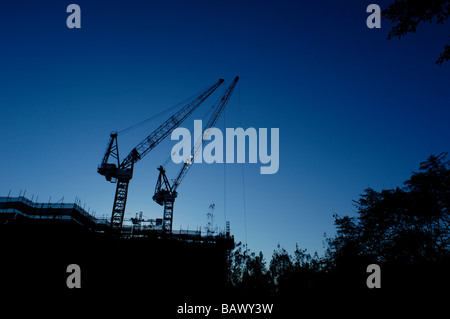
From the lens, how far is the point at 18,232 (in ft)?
111

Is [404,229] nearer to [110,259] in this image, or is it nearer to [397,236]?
[397,236]

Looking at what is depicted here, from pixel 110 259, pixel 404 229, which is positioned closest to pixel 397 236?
pixel 404 229

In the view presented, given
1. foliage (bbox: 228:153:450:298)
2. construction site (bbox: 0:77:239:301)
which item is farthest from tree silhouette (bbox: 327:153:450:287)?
construction site (bbox: 0:77:239:301)

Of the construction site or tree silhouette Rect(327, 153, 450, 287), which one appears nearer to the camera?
tree silhouette Rect(327, 153, 450, 287)

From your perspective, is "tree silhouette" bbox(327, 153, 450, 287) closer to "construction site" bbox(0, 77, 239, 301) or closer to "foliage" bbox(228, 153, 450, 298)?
"foliage" bbox(228, 153, 450, 298)

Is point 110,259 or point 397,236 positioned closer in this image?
point 397,236

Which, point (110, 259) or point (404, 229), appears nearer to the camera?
point (404, 229)

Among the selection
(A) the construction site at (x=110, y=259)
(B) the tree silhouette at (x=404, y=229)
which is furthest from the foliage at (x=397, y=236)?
(A) the construction site at (x=110, y=259)

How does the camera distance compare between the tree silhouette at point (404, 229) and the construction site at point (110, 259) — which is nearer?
the tree silhouette at point (404, 229)

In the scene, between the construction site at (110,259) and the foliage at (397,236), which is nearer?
the foliage at (397,236)

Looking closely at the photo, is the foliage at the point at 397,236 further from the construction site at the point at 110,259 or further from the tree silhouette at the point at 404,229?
the construction site at the point at 110,259
